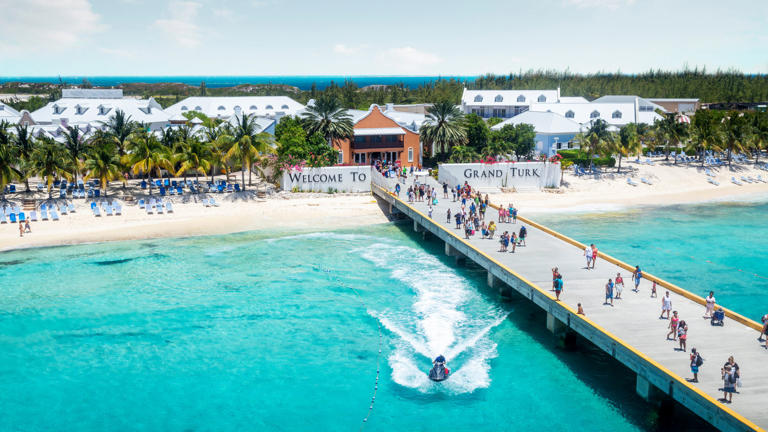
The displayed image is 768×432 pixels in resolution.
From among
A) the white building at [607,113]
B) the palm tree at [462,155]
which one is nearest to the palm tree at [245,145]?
the palm tree at [462,155]

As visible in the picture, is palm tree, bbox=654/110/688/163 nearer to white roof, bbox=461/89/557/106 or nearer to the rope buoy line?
white roof, bbox=461/89/557/106

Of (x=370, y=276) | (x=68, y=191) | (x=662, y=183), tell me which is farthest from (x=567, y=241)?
(x=68, y=191)

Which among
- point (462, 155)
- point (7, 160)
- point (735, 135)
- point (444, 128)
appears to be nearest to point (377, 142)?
point (444, 128)

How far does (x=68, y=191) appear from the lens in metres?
55.1

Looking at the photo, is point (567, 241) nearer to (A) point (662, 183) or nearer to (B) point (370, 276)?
(B) point (370, 276)

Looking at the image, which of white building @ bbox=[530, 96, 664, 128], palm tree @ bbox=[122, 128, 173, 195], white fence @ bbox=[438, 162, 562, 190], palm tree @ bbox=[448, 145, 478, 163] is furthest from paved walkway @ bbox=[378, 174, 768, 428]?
white building @ bbox=[530, 96, 664, 128]

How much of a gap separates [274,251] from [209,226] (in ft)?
30.1

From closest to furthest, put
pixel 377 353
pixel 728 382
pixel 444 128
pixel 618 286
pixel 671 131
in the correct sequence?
pixel 728 382 < pixel 377 353 < pixel 618 286 < pixel 444 128 < pixel 671 131

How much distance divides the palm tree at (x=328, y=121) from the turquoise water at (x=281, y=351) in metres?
24.0

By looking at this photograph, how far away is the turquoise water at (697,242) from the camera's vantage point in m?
35.2

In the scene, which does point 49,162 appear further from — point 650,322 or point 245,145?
point 650,322

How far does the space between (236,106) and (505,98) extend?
4657 centimetres

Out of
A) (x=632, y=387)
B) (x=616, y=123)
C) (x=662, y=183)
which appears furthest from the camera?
(x=616, y=123)

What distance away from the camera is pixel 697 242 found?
45938 millimetres
